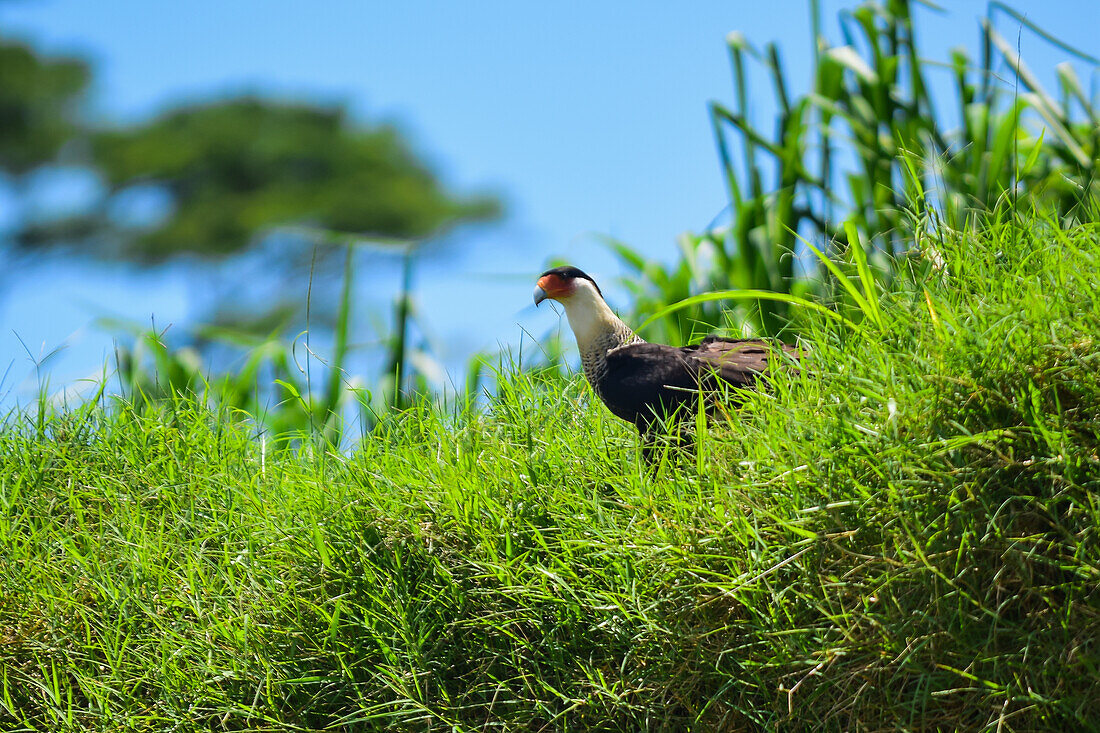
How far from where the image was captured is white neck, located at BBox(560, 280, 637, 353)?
2.68 meters

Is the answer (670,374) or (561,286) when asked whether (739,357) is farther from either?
(561,286)

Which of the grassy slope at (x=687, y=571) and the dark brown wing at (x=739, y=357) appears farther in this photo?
the dark brown wing at (x=739, y=357)

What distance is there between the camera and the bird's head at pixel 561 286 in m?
2.73

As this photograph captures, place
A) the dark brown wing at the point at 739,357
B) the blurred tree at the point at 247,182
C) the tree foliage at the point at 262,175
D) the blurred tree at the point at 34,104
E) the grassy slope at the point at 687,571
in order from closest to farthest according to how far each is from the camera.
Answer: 1. the grassy slope at the point at 687,571
2. the dark brown wing at the point at 739,357
3. the blurred tree at the point at 34,104
4. the blurred tree at the point at 247,182
5. the tree foliage at the point at 262,175

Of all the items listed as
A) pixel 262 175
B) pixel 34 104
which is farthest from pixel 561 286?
pixel 262 175

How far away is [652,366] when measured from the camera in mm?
2473

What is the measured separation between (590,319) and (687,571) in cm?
96

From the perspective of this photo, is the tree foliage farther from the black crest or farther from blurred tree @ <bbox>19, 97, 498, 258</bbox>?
the black crest

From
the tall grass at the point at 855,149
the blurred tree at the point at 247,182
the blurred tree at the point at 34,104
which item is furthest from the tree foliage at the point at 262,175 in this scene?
the tall grass at the point at 855,149

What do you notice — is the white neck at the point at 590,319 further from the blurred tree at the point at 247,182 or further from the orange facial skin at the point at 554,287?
the blurred tree at the point at 247,182

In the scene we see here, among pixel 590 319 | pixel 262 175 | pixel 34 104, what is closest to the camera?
pixel 590 319

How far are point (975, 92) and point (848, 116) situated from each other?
0.64 m

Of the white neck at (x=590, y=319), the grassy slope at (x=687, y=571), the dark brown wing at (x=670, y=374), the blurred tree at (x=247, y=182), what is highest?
the blurred tree at (x=247, y=182)

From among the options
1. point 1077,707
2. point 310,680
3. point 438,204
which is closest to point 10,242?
point 438,204
